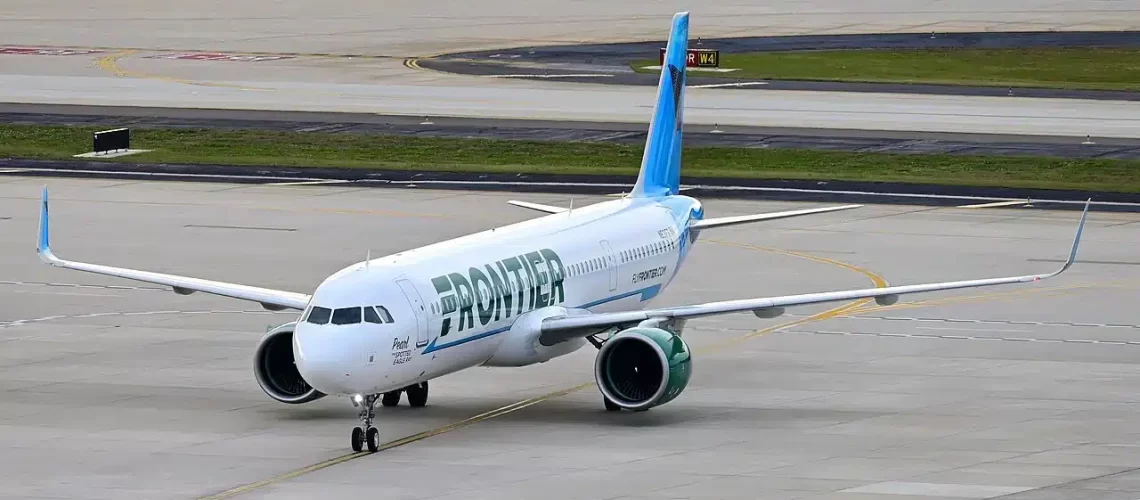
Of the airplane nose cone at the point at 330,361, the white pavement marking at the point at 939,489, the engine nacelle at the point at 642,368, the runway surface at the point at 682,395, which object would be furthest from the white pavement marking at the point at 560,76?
the white pavement marking at the point at 939,489

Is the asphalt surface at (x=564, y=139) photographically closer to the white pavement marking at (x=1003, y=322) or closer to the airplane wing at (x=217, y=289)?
the white pavement marking at (x=1003, y=322)

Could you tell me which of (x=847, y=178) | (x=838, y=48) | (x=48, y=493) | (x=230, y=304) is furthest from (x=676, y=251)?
(x=838, y=48)

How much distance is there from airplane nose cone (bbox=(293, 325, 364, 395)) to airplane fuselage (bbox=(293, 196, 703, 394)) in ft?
0.06

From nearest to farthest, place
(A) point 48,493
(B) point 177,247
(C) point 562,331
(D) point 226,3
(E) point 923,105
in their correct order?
(A) point 48,493, (C) point 562,331, (B) point 177,247, (E) point 923,105, (D) point 226,3

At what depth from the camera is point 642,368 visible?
1587 inches

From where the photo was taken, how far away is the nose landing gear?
36969 mm

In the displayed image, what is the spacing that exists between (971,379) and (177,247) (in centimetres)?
2949

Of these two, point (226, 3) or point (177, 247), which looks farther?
point (226, 3)

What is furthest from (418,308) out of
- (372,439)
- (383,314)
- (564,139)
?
(564,139)

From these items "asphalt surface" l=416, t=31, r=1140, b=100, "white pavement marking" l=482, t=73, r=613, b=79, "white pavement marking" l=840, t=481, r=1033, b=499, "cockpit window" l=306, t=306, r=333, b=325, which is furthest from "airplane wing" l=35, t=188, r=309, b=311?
"white pavement marking" l=482, t=73, r=613, b=79

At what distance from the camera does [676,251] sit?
160ft

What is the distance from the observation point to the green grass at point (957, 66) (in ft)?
376

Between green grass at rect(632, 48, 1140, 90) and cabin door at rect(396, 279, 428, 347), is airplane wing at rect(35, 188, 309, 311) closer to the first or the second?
Result: cabin door at rect(396, 279, 428, 347)

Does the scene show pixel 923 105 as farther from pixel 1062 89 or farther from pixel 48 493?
pixel 48 493
